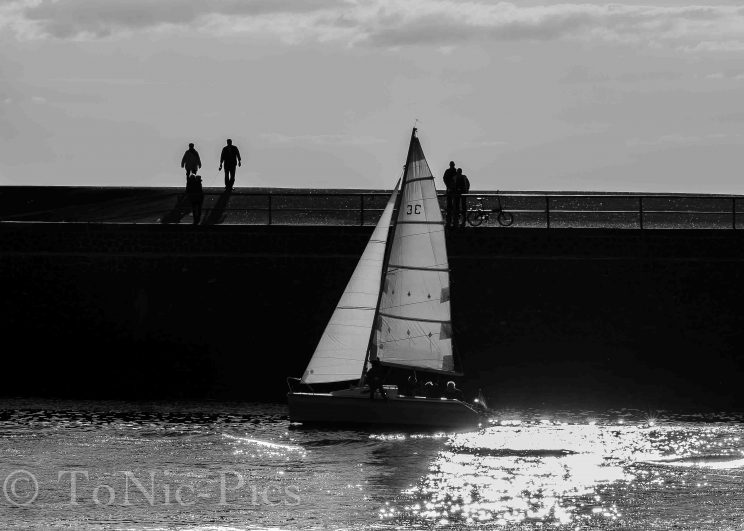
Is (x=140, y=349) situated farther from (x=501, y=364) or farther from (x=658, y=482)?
(x=658, y=482)

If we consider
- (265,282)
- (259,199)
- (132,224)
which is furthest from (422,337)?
(259,199)

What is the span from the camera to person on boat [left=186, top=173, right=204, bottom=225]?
5119 cm

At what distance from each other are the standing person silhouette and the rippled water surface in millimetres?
9756

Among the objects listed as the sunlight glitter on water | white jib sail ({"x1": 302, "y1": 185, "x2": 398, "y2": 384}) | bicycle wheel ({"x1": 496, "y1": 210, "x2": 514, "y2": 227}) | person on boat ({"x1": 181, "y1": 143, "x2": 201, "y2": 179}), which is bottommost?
the sunlight glitter on water

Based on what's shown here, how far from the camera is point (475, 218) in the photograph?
172ft

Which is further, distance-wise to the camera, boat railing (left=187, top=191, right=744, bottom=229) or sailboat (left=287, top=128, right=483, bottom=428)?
boat railing (left=187, top=191, right=744, bottom=229)

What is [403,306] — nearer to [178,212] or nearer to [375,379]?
[375,379]

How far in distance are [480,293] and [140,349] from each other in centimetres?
946

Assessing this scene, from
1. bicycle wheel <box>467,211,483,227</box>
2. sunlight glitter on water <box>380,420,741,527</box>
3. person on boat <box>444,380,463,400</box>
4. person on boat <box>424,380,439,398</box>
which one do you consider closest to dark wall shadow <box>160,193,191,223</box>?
bicycle wheel <box>467,211,483,227</box>

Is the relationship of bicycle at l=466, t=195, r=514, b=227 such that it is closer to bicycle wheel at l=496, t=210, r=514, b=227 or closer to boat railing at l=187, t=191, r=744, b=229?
bicycle wheel at l=496, t=210, r=514, b=227

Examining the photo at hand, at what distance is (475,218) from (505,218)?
3.72 ft

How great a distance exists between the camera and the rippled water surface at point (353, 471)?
33.8 metres

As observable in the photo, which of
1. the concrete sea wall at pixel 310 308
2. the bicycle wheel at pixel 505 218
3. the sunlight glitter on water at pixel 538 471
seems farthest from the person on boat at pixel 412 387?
the bicycle wheel at pixel 505 218

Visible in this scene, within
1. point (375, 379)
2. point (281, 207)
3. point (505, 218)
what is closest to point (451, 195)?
point (505, 218)
